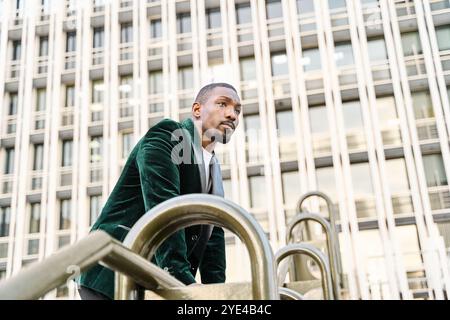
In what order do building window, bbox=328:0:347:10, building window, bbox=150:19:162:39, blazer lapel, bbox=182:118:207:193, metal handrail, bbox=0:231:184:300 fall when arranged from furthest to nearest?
1. building window, bbox=150:19:162:39
2. building window, bbox=328:0:347:10
3. blazer lapel, bbox=182:118:207:193
4. metal handrail, bbox=0:231:184:300

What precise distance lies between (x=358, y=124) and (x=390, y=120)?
0.29m

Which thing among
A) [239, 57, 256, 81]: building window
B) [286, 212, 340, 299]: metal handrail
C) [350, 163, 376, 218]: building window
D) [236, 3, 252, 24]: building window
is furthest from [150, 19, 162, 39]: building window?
[286, 212, 340, 299]: metal handrail

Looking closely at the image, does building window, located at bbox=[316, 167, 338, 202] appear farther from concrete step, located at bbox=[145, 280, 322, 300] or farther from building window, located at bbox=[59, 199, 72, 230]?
concrete step, located at bbox=[145, 280, 322, 300]

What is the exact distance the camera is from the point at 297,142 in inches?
208

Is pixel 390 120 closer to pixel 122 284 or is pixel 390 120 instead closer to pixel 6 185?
pixel 6 185

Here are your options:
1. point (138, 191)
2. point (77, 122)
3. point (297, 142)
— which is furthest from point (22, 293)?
point (77, 122)

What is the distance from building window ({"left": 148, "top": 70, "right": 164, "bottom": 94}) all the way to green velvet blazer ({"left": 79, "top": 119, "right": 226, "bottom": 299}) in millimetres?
5152

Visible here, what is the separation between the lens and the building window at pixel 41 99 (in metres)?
5.64

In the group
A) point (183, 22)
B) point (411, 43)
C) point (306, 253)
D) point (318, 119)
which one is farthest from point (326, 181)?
point (306, 253)

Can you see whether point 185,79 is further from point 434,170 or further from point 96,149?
point 434,170

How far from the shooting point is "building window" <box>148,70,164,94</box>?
18.7ft

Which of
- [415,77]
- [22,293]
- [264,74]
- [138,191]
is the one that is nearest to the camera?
[22,293]

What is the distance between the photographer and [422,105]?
5062mm

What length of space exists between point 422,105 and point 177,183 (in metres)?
4.94
